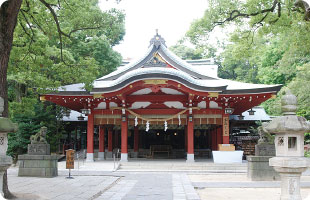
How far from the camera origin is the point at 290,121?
6.40 m

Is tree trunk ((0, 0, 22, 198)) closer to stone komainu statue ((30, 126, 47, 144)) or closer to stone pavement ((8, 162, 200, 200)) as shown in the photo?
stone pavement ((8, 162, 200, 200))

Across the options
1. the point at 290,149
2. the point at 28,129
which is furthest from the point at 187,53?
the point at 290,149

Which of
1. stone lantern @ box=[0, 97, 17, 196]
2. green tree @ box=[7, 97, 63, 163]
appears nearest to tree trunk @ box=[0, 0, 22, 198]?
stone lantern @ box=[0, 97, 17, 196]

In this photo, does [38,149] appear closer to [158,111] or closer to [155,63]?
[158,111]

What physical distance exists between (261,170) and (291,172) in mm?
5432

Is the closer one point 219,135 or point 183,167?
point 183,167

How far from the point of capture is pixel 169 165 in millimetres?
15891

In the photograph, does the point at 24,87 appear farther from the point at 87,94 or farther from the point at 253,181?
the point at 253,181

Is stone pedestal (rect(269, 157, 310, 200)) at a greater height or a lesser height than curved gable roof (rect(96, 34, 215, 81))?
lesser

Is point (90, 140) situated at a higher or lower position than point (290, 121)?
lower

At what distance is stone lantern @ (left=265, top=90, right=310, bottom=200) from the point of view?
632 cm

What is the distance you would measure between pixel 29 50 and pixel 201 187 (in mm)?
6965

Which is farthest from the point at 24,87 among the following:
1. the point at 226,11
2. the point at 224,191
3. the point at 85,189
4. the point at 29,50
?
the point at 224,191

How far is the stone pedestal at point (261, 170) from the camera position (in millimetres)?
11539
